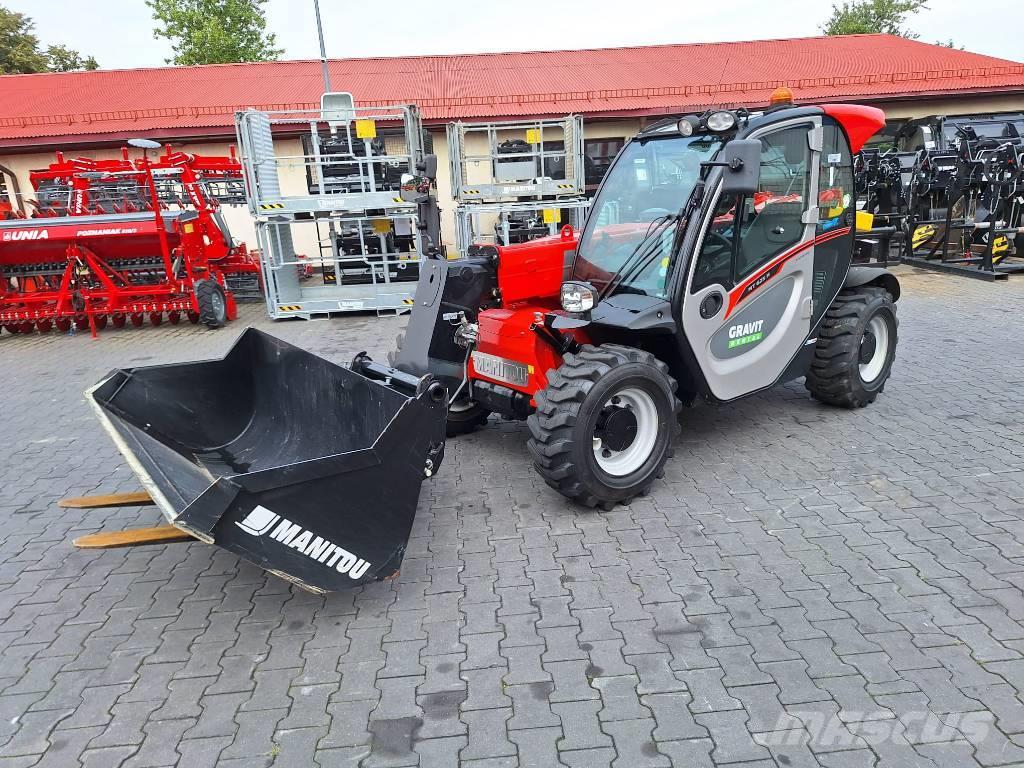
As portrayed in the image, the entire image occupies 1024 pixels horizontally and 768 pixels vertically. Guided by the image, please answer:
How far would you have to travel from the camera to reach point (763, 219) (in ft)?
14.0

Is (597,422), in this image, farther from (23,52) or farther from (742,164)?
(23,52)

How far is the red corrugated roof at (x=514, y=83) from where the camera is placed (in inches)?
651

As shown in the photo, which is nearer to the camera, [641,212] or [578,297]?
[578,297]

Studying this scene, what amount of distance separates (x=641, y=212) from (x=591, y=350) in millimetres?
1051

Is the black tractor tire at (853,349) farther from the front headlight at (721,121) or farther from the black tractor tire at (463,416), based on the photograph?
the black tractor tire at (463,416)

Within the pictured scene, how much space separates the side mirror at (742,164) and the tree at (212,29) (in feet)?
96.0

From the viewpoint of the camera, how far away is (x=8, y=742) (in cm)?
248

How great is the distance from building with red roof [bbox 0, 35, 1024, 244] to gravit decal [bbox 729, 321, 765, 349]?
43.6 feet

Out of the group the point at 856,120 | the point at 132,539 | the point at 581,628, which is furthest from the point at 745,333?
the point at 132,539

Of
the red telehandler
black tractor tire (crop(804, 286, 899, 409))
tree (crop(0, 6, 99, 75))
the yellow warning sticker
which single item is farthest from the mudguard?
tree (crop(0, 6, 99, 75))

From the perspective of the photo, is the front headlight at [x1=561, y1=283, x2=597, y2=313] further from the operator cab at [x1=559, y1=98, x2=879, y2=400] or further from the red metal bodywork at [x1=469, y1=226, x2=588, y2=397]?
the red metal bodywork at [x1=469, y1=226, x2=588, y2=397]

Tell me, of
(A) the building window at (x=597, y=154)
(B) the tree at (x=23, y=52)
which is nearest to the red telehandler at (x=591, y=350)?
(A) the building window at (x=597, y=154)

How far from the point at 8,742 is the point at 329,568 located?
1260 mm

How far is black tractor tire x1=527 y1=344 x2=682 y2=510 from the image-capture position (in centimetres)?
372
